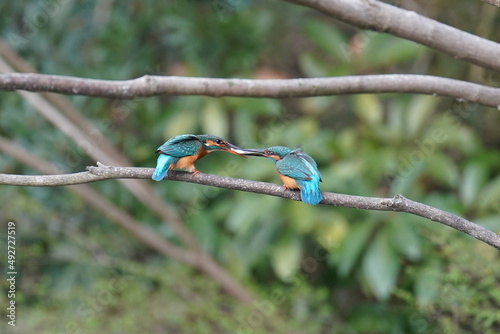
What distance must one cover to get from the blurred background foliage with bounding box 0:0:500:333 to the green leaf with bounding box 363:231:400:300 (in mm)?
11

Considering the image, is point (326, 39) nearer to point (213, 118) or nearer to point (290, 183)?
point (213, 118)

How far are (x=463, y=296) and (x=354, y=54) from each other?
2.12m

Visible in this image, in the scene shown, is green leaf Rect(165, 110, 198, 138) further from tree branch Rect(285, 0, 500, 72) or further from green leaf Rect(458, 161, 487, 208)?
tree branch Rect(285, 0, 500, 72)

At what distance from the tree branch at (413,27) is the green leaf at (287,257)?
7.04ft

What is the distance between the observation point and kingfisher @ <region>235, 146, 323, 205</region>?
142cm

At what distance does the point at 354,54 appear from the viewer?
4285 millimetres

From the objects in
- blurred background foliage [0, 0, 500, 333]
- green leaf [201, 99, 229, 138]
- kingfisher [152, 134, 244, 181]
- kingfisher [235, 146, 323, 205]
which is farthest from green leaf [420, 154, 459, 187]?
kingfisher [152, 134, 244, 181]

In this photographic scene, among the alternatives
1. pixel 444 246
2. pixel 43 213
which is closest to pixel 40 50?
pixel 43 213

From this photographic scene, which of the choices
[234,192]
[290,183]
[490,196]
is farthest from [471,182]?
[290,183]

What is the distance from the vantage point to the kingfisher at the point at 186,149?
1427mm

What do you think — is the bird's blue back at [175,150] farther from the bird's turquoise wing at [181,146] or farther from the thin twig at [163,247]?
the thin twig at [163,247]

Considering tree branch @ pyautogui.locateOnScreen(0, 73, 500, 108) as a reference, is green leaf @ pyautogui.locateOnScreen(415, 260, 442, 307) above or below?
below

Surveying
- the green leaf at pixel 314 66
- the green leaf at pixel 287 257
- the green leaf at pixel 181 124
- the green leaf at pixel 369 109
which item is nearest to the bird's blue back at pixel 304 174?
the green leaf at pixel 287 257

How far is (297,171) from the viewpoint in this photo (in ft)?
4.77
